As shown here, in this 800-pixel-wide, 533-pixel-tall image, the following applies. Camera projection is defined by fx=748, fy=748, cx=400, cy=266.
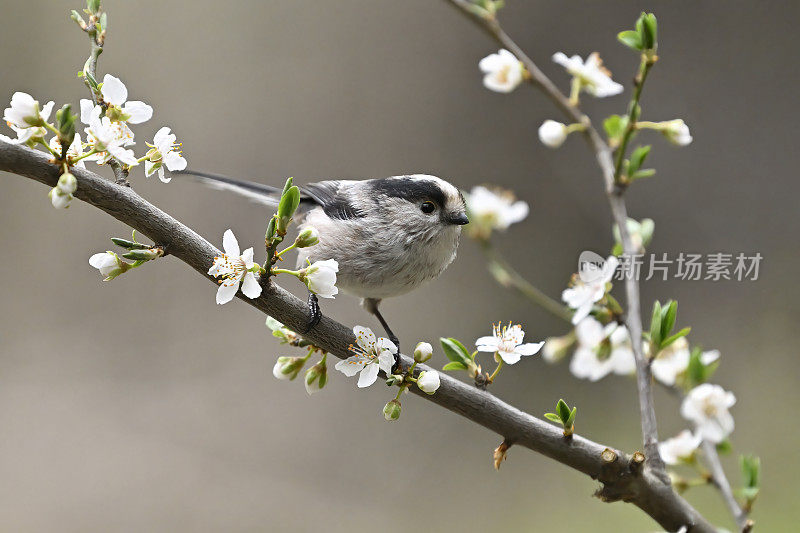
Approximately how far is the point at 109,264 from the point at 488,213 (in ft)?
3.16

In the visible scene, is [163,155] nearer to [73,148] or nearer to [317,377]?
[73,148]

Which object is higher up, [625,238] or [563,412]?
[625,238]

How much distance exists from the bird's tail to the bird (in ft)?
0.06

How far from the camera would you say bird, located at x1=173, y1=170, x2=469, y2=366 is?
149 cm

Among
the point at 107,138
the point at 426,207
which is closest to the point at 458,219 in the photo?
the point at 426,207

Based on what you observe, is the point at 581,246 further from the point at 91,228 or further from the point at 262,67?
the point at 91,228

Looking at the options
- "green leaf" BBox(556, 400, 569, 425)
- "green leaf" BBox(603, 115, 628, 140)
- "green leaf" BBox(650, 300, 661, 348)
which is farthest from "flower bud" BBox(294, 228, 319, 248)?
"green leaf" BBox(603, 115, 628, 140)

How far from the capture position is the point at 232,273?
3.03 feet

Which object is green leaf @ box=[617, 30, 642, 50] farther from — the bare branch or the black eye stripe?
the bare branch

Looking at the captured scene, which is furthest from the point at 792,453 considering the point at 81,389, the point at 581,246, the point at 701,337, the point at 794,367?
the point at 81,389

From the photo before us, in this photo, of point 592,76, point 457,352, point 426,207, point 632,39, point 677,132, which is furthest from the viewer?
point 426,207

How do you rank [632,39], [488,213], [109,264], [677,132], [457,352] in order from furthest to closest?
[488,213] → [677,132] → [632,39] → [457,352] → [109,264]

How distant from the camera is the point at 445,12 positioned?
4.13 m

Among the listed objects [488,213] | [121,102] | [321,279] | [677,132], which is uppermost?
[677,132]
